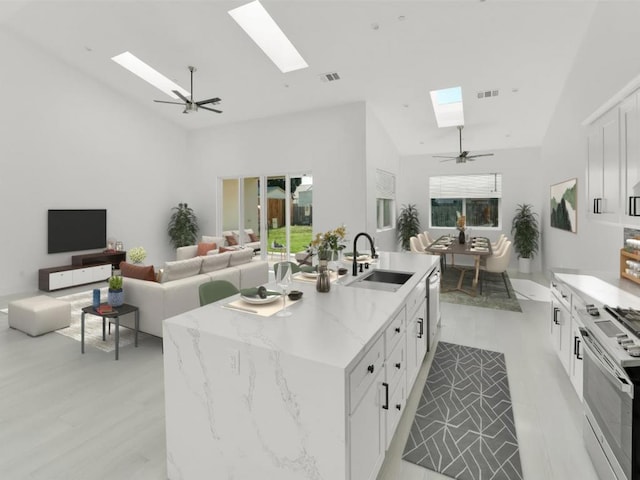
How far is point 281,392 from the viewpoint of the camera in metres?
1.52

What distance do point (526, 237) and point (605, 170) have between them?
577 cm

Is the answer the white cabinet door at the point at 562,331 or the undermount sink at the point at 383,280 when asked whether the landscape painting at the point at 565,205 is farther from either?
the undermount sink at the point at 383,280

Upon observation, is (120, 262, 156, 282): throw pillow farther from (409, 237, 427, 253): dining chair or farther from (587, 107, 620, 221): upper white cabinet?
(409, 237, 427, 253): dining chair

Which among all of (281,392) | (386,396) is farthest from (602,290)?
(281,392)

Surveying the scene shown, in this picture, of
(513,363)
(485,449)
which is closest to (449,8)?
(513,363)

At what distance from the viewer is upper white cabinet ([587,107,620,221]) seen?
9.40 ft

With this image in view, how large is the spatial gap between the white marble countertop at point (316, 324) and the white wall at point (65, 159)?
21.9ft

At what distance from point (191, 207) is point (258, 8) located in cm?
592

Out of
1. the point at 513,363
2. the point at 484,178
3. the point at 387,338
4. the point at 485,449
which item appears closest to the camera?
the point at 387,338

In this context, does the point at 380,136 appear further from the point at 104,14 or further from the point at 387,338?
the point at 387,338

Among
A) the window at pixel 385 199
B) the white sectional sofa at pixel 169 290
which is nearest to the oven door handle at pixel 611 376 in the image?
the white sectional sofa at pixel 169 290

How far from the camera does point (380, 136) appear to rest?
316 inches

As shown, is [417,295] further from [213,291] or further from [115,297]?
[115,297]

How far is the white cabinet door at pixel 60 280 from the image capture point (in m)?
6.59
